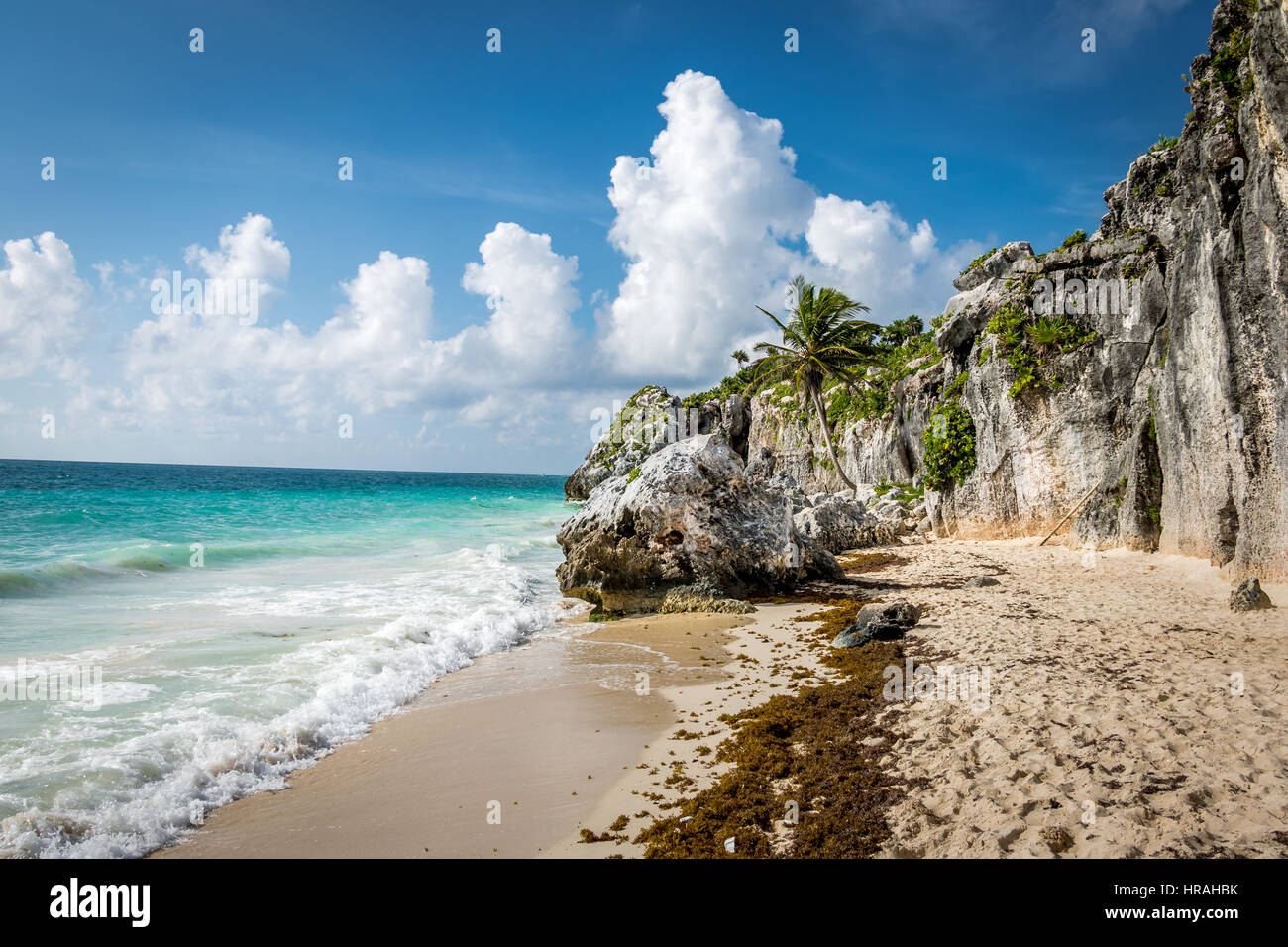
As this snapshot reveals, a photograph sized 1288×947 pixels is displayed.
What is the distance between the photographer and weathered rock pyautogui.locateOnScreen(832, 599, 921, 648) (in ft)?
28.2

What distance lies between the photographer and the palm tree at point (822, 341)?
27375 millimetres

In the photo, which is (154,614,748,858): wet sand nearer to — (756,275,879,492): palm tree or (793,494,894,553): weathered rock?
(793,494,894,553): weathered rock

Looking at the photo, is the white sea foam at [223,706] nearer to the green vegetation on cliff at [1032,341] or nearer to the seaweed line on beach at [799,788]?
the seaweed line on beach at [799,788]

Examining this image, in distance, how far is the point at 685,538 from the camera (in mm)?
12719

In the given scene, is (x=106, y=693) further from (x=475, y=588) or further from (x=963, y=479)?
(x=963, y=479)

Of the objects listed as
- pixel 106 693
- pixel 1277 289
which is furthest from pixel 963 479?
pixel 106 693

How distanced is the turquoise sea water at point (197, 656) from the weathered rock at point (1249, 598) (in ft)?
33.4

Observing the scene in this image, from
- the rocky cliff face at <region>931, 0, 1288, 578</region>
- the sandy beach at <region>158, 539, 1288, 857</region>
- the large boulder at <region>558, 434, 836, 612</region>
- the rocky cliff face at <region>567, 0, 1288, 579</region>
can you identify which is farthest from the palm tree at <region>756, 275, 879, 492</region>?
the sandy beach at <region>158, 539, 1288, 857</region>

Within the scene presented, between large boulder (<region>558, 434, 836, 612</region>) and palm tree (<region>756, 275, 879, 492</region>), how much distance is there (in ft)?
47.2

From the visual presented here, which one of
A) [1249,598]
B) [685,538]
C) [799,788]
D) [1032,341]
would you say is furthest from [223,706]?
[1032,341]

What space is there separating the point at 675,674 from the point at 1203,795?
541cm

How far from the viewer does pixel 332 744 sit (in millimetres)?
6035

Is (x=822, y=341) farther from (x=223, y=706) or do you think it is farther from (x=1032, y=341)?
(x=223, y=706)

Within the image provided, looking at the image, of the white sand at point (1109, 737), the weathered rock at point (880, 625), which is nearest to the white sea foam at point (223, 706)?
the white sand at point (1109, 737)
